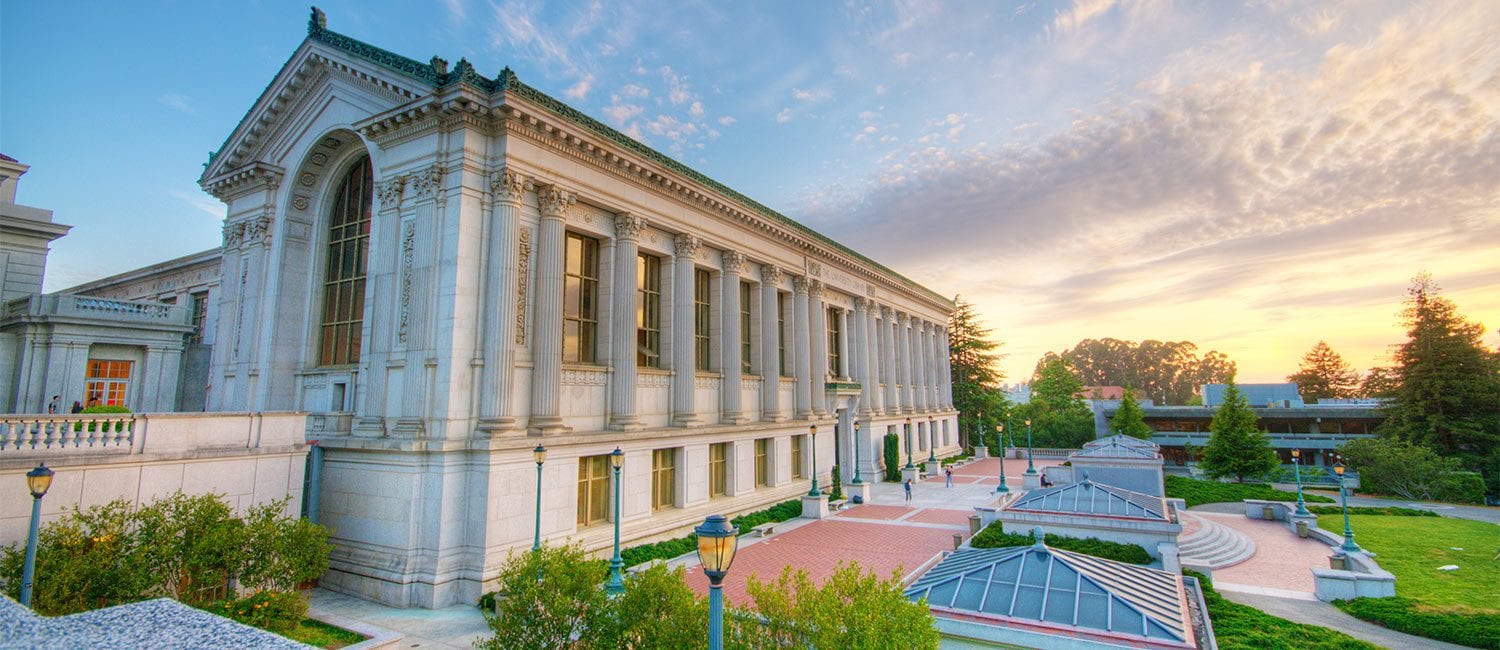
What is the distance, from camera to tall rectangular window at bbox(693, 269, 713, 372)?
1050 inches

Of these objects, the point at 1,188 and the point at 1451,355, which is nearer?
the point at 1,188

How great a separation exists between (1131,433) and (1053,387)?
685 inches

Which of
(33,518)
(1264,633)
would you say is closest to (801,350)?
(1264,633)

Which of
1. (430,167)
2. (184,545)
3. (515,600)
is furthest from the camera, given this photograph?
(430,167)

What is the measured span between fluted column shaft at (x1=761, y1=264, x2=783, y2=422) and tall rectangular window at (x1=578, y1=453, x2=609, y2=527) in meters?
10.5

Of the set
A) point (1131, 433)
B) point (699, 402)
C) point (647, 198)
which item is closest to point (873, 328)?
point (699, 402)

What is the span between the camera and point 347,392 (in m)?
19.4

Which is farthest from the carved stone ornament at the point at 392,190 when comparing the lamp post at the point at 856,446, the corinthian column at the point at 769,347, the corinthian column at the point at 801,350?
the lamp post at the point at 856,446

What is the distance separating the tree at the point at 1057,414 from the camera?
217 ft

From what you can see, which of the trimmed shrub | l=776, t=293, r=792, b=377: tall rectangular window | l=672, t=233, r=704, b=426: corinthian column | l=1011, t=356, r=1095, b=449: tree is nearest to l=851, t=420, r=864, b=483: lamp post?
the trimmed shrub

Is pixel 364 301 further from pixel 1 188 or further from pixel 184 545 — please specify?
pixel 1 188

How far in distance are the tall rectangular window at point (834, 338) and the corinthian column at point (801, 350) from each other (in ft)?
17.0

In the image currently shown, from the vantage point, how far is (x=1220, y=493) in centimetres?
3400

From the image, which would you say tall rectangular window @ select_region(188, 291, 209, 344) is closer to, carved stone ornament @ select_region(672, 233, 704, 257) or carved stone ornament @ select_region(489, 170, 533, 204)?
carved stone ornament @ select_region(489, 170, 533, 204)
